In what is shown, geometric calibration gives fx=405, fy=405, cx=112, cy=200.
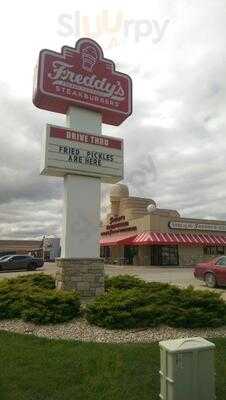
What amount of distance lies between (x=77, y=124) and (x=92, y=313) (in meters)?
7.39

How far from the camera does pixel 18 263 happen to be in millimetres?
34438

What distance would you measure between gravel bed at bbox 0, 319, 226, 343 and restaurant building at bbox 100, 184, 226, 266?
28.1 metres

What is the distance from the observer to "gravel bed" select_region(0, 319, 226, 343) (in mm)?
7750

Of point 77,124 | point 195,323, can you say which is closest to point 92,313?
point 195,323

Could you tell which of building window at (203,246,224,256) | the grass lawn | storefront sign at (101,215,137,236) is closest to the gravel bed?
the grass lawn

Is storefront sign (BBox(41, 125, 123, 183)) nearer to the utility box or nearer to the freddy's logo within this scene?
the freddy's logo

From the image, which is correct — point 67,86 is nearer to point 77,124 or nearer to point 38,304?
point 77,124

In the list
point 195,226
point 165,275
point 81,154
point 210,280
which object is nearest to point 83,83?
point 81,154

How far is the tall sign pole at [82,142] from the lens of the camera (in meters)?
13.0

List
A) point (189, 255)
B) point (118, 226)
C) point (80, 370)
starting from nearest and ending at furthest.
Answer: point (80, 370), point (189, 255), point (118, 226)

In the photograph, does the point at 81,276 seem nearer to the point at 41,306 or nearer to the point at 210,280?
the point at 41,306

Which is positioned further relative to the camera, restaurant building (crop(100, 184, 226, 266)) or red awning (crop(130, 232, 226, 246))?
restaurant building (crop(100, 184, 226, 266))

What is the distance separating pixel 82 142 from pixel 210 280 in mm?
9267

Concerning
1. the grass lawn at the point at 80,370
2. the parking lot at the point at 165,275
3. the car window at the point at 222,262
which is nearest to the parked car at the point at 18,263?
the parking lot at the point at 165,275
